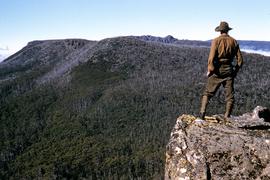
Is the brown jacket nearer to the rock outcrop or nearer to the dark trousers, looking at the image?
the dark trousers

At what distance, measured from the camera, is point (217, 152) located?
1711 centimetres

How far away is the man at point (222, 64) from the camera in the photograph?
2042cm

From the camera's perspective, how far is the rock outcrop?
16.8 metres

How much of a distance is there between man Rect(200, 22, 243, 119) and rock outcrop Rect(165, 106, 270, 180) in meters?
2.17

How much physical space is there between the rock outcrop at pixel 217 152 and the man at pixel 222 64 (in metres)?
2.17

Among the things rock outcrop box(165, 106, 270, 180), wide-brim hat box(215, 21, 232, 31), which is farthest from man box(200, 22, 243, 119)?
rock outcrop box(165, 106, 270, 180)

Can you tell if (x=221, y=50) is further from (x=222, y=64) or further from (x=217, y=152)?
(x=217, y=152)

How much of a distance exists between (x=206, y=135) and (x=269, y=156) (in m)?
2.55

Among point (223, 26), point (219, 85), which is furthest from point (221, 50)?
Result: point (219, 85)

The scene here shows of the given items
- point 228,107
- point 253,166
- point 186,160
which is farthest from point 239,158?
point 228,107

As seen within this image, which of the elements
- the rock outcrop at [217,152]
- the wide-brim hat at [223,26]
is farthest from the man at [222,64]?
the rock outcrop at [217,152]

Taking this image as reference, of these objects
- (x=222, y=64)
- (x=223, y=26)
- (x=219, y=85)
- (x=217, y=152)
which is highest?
(x=223, y=26)

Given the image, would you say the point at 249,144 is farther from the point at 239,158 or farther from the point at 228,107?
the point at 228,107

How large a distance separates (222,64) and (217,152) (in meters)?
5.27
